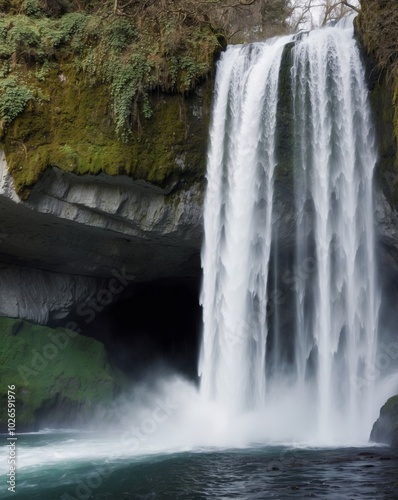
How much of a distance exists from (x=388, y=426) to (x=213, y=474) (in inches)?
135

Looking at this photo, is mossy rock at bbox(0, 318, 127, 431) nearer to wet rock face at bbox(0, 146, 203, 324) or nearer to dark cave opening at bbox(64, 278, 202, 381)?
wet rock face at bbox(0, 146, 203, 324)

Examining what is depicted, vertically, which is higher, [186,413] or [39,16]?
[39,16]

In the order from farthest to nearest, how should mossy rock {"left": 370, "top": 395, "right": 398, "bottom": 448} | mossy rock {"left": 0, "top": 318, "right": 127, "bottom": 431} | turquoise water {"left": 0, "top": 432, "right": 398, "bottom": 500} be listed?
mossy rock {"left": 0, "top": 318, "right": 127, "bottom": 431}
mossy rock {"left": 370, "top": 395, "right": 398, "bottom": 448}
turquoise water {"left": 0, "top": 432, "right": 398, "bottom": 500}

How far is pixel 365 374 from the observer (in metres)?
12.6

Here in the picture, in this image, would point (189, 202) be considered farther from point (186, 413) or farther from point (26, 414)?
point (26, 414)

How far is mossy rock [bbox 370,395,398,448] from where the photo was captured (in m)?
9.85

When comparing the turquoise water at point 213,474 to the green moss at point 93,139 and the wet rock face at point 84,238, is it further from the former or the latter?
the green moss at point 93,139

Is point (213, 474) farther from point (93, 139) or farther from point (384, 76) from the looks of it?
point (384, 76)

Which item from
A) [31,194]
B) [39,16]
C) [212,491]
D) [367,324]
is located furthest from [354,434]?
[39,16]

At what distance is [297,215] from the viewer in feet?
45.1

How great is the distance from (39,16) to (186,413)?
8.85 m

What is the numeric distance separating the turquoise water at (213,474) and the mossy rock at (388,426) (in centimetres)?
40

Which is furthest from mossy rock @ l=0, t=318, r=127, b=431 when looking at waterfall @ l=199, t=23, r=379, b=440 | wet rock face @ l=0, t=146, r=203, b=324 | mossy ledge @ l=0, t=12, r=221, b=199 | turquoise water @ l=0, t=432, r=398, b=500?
mossy ledge @ l=0, t=12, r=221, b=199

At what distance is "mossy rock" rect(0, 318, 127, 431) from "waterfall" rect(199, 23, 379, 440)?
10.3ft
